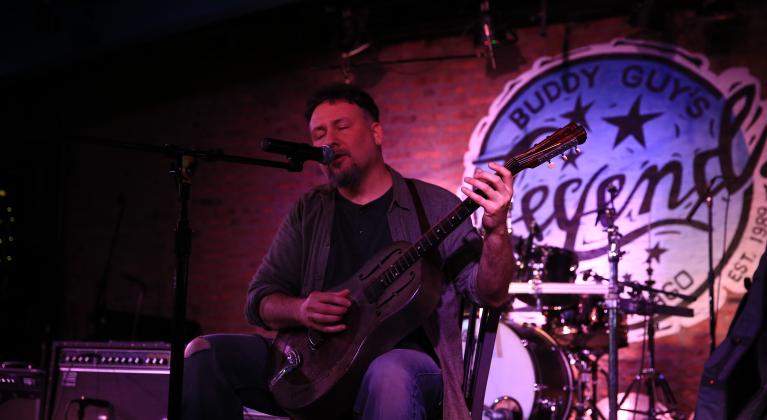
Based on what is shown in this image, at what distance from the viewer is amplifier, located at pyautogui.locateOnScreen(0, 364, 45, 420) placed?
4395 millimetres

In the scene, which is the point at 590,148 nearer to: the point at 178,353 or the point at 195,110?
the point at 195,110

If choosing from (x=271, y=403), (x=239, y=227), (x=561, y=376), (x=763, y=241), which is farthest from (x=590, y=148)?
(x=271, y=403)

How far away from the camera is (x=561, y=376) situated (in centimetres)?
461

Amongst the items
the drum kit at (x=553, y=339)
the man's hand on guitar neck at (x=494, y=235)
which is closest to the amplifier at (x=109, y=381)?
the drum kit at (x=553, y=339)

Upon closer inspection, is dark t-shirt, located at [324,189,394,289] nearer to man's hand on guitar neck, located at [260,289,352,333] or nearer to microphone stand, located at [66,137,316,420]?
man's hand on guitar neck, located at [260,289,352,333]

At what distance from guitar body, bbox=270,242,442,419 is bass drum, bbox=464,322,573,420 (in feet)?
6.89

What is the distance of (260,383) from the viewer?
2.83m

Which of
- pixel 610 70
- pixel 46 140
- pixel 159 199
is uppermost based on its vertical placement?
pixel 610 70

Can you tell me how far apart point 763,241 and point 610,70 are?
1847mm

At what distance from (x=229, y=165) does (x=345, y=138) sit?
180 inches

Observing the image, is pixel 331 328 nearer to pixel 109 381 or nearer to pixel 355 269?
pixel 355 269

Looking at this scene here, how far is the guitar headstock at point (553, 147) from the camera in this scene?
2.63 metres

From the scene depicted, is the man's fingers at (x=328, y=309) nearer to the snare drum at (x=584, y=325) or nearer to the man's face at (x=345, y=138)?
the man's face at (x=345, y=138)

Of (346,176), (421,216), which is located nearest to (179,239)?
(346,176)
